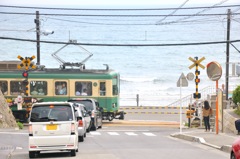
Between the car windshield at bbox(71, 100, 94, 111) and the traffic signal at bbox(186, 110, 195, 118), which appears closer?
the car windshield at bbox(71, 100, 94, 111)

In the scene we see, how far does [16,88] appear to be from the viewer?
42.6 metres

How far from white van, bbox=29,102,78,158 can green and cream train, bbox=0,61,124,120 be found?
21200 millimetres

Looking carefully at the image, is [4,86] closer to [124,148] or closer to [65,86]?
[65,86]

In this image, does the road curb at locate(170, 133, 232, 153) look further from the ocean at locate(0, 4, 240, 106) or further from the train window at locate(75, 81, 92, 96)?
the ocean at locate(0, 4, 240, 106)

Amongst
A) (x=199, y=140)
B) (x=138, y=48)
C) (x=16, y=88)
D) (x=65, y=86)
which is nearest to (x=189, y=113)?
(x=65, y=86)

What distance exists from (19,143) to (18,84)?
53.1ft

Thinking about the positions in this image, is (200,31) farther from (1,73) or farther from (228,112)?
(228,112)

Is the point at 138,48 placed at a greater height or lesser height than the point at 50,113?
greater

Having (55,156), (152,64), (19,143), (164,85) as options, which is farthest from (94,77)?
(152,64)

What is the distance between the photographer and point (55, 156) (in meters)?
21.6

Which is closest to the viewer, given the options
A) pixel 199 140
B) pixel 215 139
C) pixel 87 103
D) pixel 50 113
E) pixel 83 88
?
pixel 50 113

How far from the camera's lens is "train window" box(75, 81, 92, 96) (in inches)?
1661

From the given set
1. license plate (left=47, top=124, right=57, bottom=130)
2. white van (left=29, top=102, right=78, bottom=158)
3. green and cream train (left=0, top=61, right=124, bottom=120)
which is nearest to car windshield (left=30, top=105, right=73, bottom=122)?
white van (left=29, top=102, right=78, bottom=158)

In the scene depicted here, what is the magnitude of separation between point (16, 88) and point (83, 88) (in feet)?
14.3
